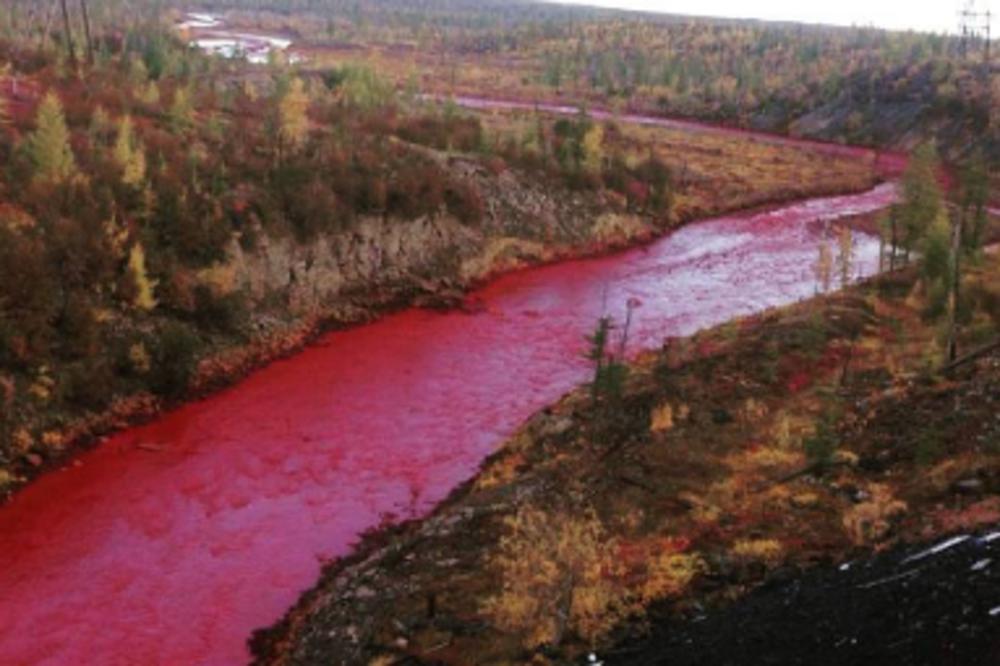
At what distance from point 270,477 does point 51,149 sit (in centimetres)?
1704

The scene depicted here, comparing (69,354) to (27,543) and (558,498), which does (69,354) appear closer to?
(27,543)

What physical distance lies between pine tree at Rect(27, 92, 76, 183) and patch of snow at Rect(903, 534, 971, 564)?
106ft

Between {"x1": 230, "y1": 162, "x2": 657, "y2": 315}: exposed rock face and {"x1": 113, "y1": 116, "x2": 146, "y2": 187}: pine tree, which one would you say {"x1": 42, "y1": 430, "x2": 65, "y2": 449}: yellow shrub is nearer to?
{"x1": 230, "y1": 162, "x2": 657, "y2": 315}: exposed rock face

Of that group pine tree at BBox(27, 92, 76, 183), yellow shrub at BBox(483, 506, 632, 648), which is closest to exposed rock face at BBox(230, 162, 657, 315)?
pine tree at BBox(27, 92, 76, 183)

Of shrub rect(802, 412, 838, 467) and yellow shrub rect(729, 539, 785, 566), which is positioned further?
shrub rect(802, 412, 838, 467)

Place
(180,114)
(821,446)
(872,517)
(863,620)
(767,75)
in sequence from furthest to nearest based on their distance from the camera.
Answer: (767,75), (180,114), (821,446), (872,517), (863,620)

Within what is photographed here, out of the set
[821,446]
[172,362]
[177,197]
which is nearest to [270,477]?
[172,362]

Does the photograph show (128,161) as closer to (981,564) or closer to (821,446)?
(821,446)

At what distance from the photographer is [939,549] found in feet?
58.2

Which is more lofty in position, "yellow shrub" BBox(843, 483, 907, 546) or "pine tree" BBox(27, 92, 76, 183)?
"pine tree" BBox(27, 92, 76, 183)

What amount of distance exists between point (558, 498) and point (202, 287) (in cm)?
1998

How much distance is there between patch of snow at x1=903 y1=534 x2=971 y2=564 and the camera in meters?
17.6

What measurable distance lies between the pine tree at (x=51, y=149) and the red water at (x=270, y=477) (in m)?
10.8

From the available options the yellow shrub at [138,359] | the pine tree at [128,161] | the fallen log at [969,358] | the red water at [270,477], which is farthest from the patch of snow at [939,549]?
the pine tree at [128,161]
